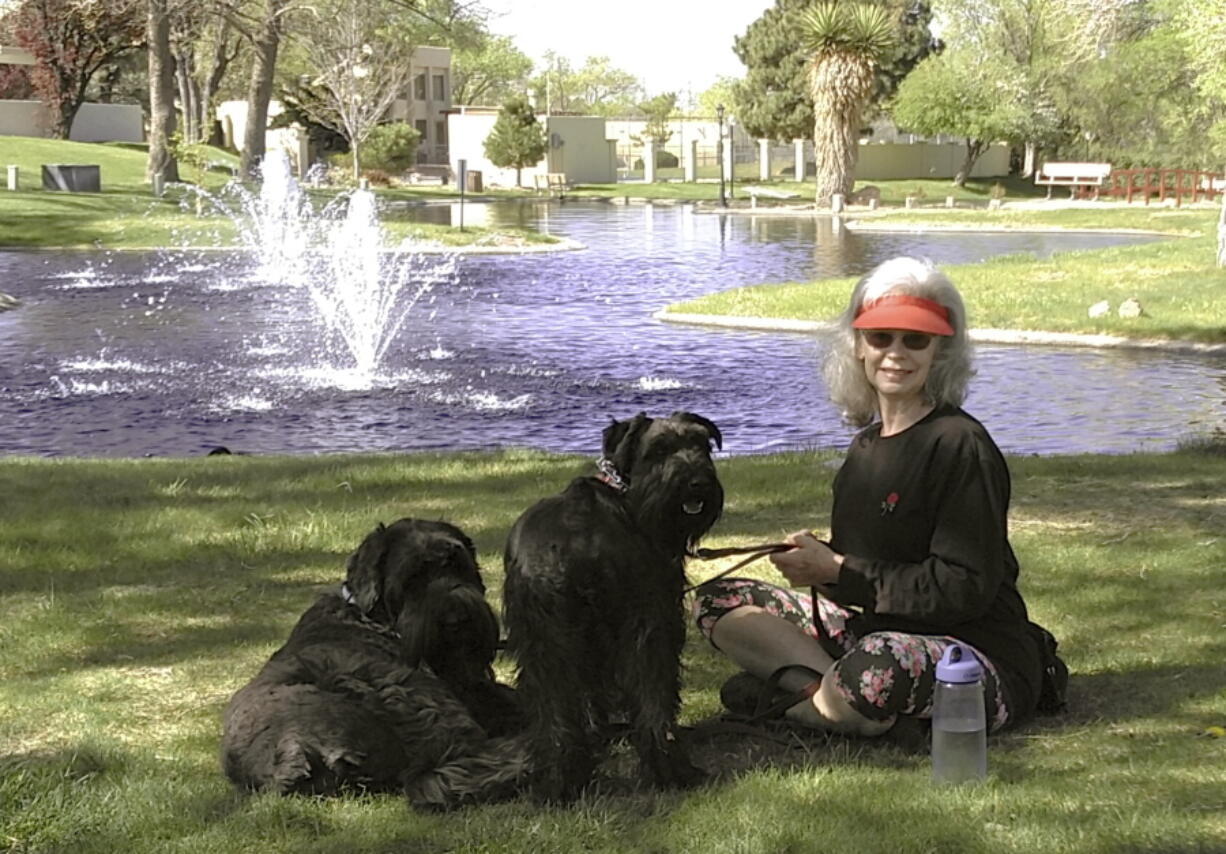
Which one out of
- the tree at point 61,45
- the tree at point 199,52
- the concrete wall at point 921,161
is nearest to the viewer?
the tree at point 199,52

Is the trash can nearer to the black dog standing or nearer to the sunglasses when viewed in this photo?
the sunglasses

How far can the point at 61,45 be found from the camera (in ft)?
203

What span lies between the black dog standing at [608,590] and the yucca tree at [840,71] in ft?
159

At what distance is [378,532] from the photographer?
181 inches

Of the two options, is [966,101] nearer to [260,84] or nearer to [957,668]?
[260,84]

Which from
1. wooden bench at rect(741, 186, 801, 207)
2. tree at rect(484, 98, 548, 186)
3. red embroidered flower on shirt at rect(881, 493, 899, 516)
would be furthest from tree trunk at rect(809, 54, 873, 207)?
red embroidered flower on shirt at rect(881, 493, 899, 516)

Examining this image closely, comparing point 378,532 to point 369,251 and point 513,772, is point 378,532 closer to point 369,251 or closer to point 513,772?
point 513,772

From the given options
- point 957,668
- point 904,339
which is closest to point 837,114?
point 904,339

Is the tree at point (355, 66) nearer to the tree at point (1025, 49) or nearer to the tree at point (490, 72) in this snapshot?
the tree at point (1025, 49)

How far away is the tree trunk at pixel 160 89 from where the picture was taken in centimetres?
4353

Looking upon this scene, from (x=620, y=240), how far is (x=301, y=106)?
3858cm

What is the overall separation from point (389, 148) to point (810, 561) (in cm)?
6903

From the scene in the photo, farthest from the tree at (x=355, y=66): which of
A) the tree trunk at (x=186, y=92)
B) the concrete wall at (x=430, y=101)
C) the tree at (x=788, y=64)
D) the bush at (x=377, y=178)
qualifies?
the concrete wall at (x=430, y=101)

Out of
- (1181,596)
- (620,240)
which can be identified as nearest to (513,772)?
(1181,596)
